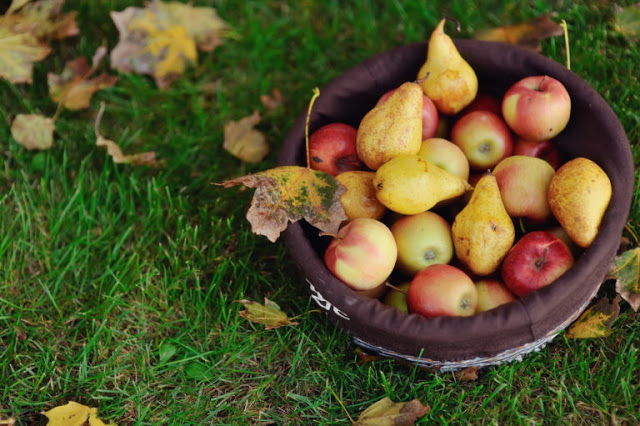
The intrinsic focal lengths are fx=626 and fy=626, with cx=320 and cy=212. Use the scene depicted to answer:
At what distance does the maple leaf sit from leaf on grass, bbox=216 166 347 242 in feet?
3.65

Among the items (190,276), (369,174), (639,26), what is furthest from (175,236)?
(639,26)

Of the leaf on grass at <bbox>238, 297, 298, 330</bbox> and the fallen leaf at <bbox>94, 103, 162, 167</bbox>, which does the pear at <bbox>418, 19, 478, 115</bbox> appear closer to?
the leaf on grass at <bbox>238, 297, 298, 330</bbox>

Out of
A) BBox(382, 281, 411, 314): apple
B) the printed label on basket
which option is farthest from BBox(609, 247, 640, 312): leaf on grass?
the printed label on basket

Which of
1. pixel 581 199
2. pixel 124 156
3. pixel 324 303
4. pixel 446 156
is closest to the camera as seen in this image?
pixel 581 199

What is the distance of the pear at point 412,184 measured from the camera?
181 cm

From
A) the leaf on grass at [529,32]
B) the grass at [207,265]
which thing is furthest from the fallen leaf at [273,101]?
the leaf on grass at [529,32]

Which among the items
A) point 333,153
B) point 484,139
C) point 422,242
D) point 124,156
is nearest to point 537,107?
point 484,139

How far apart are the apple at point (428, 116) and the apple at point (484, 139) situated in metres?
0.08

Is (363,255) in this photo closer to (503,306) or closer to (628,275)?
(503,306)

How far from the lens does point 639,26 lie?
252 cm

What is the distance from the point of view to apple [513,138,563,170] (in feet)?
6.72

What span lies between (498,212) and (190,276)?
1.06 metres

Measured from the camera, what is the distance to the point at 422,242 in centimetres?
186

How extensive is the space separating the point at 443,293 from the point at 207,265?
0.89 meters
